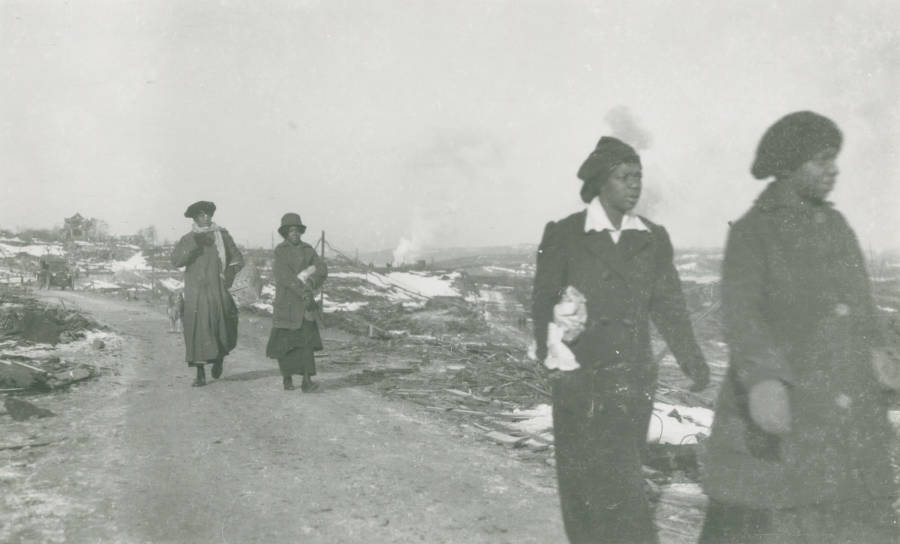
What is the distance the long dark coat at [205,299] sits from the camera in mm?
7633

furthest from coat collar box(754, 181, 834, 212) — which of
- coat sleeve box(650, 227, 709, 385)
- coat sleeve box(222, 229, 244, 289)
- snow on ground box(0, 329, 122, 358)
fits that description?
snow on ground box(0, 329, 122, 358)

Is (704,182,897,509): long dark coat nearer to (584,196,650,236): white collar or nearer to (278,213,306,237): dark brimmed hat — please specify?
(584,196,650,236): white collar

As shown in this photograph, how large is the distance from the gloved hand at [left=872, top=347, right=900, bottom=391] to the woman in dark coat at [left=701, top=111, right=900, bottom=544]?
0.01 metres

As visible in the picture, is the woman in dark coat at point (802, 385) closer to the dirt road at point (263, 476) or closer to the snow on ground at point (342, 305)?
the dirt road at point (263, 476)

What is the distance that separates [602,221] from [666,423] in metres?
3.11

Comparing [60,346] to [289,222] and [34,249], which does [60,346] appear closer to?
[289,222]

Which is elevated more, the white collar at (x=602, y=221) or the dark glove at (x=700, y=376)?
the white collar at (x=602, y=221)

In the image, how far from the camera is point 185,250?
7.64 metres

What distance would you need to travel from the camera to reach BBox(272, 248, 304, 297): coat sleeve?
24.2 feet

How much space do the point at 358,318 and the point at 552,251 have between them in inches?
521

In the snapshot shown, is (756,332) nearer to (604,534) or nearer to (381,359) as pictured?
(604,534)

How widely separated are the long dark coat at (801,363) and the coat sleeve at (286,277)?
18.4 ft

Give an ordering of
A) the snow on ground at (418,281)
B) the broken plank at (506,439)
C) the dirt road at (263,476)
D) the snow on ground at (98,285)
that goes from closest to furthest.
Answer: the dirt road at (263,476)
the broken plank at (506,439)
the snow on ground at (418,281)
the snow on ground at (98,285)

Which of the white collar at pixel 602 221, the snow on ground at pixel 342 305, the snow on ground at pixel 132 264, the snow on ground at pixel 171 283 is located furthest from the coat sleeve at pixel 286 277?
the snow on ground at pixel 132 264
